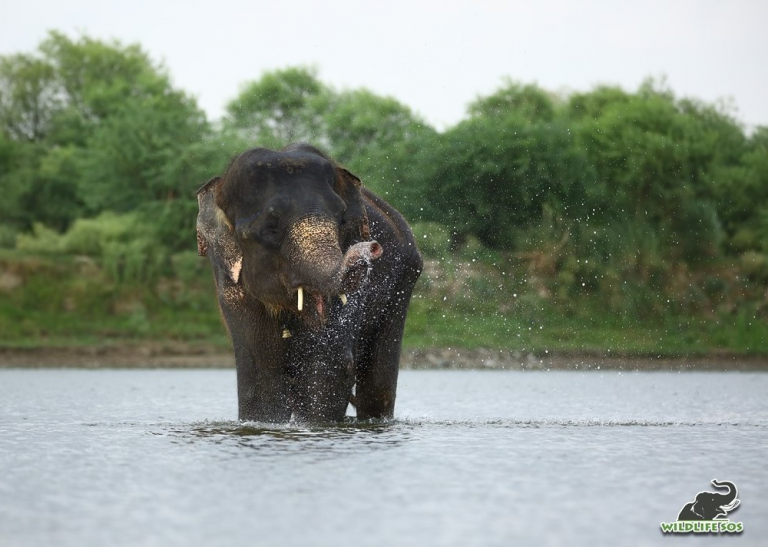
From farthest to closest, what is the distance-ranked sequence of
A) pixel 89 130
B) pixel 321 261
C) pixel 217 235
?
pixel 89 130
pixel 217 235
pixel 321 261

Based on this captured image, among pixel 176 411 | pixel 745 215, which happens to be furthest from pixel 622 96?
pixel 176 411

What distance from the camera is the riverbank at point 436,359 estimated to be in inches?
1857

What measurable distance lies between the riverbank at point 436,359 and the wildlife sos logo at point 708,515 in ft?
120

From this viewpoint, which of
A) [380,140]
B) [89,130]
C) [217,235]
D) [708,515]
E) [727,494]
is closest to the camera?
[708,515]

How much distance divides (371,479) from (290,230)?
102 inches

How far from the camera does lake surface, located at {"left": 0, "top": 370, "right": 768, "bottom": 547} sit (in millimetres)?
7660

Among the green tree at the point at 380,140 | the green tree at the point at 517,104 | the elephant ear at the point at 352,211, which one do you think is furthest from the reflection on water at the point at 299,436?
the green tree at the point at 517,104

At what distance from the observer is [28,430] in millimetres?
13820

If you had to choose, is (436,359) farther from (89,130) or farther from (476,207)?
(89,130)

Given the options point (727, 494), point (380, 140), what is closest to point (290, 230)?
point (727, 494)

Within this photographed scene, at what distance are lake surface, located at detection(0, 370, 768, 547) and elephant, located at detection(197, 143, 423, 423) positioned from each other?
0.34 metres

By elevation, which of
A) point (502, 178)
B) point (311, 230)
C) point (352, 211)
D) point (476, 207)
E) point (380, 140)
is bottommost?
point (311, 230)

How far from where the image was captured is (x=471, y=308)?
147 ft

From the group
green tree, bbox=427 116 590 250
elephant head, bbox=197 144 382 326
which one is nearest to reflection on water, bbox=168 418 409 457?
elephant head, bbox=197 144 382 326
